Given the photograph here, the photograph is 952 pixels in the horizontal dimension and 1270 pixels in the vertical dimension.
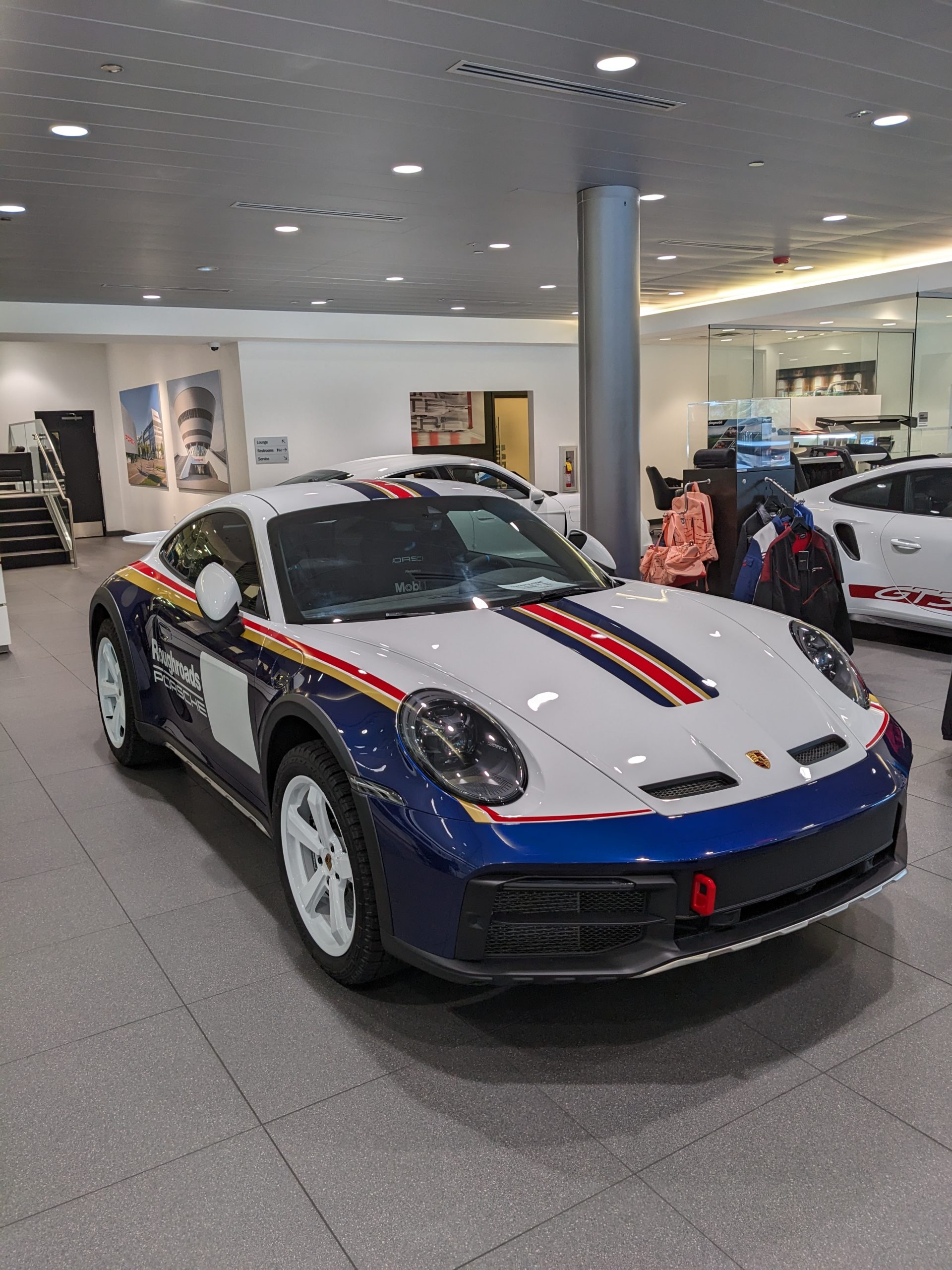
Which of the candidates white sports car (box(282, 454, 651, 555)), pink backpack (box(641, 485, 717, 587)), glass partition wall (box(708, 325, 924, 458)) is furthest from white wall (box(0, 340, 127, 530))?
pink backpack (box(641, 485, 717, 587))

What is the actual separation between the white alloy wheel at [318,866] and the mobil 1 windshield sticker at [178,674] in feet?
2.53

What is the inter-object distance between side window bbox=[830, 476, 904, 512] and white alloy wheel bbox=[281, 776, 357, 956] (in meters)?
4.71

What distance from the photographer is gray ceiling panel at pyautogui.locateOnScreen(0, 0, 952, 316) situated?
3.60 m

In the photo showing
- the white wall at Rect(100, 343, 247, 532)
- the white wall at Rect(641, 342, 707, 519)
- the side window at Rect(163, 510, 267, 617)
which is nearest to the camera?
the side window at Rect(163, 510, 267, 617)

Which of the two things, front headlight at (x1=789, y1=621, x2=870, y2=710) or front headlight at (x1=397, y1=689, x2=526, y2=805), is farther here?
front headlight at (x1=789, y1=621, x2=870, y2=710)

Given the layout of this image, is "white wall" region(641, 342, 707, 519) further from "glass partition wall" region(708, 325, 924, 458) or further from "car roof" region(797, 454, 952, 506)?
"car roof" region(797, 454, 952, 506)

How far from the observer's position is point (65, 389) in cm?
1666

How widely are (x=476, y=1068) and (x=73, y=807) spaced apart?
236cm

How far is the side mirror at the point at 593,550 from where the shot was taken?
3.63 meters

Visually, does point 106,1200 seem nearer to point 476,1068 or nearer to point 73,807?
point 476,1068

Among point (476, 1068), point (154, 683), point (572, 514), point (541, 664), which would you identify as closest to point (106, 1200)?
point (476, 1068)

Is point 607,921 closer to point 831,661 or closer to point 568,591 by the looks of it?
point 831,661

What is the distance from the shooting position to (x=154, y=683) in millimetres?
3738

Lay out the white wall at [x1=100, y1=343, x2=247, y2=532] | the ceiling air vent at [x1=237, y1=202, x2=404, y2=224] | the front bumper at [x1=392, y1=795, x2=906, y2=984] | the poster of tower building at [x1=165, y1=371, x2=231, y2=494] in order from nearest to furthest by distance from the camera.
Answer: the front bumper at [x1=392, y1=795, x2=906, y2=984] < the ceiling air vent at [x1=237, y1=202, x2=404, y2=224] < the white wall at [x1=100, y1=343, x2=247, y2=532] < the poster of tower building at [x1=165, y1=371, x2=231, y2=494]
